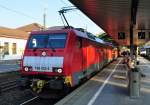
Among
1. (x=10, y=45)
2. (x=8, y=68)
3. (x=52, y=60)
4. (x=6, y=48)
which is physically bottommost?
(x=8, y=68)

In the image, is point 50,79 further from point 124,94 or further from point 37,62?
point 124,94

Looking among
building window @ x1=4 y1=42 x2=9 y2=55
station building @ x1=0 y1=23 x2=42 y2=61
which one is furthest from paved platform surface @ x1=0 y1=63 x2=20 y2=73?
building window @ x1=4 y1=42 x2=9 y2=55

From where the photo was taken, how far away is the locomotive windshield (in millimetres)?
14366

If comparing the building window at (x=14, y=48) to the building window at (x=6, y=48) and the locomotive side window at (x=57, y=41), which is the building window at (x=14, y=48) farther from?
the locomotive side window at (x=57, y=41)

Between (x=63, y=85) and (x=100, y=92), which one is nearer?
(x=63, y=85)

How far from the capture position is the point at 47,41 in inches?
578

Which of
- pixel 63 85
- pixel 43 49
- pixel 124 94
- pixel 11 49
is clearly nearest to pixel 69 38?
pixel 43 49

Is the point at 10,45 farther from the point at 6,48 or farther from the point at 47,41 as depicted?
the point at 47,41

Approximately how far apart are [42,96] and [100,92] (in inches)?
94.9

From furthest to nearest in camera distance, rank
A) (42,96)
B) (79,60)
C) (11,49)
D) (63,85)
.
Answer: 1. (11,49)
2. (79,60)
3. (42,96)
4. (63,85)

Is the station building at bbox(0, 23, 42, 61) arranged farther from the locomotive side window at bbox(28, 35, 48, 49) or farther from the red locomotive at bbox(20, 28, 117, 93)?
the red locomotive at bbox(20, 28, 117, 93)

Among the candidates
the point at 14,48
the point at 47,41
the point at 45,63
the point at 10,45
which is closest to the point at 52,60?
the point at 45,63

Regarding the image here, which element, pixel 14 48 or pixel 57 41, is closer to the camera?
pixel 57 41

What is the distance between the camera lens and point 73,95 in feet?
45.1
